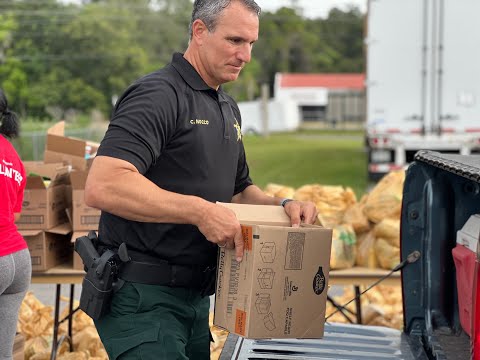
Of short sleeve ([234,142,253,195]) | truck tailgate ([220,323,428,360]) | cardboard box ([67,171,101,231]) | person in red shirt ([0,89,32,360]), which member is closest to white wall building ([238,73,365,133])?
cardboard box ([67,171,101,231])

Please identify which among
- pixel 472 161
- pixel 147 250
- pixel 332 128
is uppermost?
pixel 472 161

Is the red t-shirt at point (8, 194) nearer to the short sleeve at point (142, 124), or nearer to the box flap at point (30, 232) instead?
the box flap at point (30, 232)

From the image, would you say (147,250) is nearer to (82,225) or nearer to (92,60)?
(82,225)

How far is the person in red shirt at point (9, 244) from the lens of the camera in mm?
4324

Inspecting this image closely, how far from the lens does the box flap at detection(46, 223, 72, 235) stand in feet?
18.7

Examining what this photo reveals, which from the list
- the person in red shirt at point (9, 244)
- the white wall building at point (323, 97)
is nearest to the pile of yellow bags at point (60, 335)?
the person in red shirt at point (9, 244)

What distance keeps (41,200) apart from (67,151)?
0.63 m

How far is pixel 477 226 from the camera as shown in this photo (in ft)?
11.7

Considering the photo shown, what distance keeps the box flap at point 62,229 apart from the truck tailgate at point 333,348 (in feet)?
6.78

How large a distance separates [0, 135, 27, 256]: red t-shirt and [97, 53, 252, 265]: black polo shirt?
103 centimetres

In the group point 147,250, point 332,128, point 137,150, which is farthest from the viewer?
point 332,128

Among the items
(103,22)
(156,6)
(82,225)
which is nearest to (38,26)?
(103,22)

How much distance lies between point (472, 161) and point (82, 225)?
9.43ft

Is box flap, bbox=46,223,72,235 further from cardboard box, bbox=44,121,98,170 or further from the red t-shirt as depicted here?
the red t-shirt
